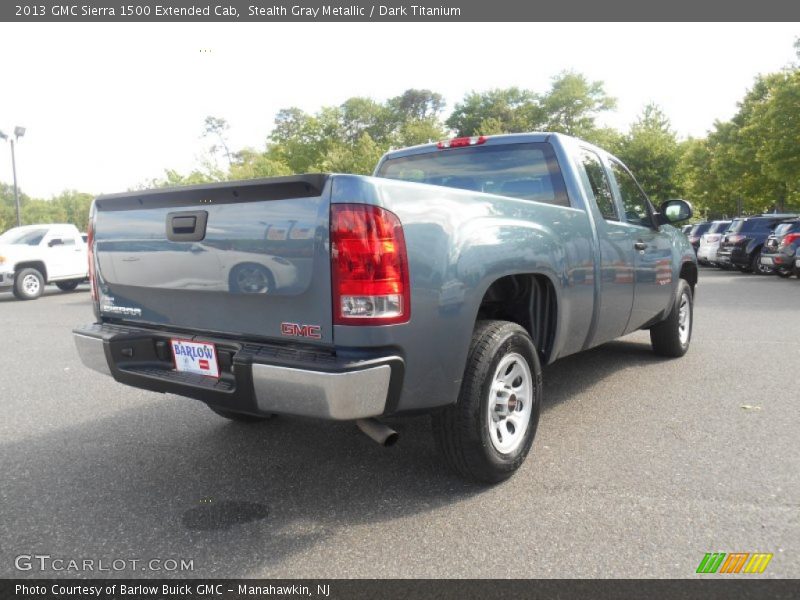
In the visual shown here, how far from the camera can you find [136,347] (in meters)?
3.13

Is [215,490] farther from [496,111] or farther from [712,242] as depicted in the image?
[496,111]

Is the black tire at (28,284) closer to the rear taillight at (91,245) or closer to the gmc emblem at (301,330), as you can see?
the rear taillight at (91,245)

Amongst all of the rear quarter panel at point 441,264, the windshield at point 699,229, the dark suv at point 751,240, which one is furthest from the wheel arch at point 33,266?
the windshield at point 699,229

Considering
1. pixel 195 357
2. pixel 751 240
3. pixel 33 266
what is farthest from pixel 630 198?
pixel 751 240

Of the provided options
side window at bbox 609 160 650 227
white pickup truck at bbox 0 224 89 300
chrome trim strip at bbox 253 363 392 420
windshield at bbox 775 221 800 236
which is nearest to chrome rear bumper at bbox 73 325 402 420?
chrome trim strip at bbox 253 363 392 420

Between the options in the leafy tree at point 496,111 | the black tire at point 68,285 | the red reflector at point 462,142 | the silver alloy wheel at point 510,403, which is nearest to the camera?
the silver alloy wheel at point 510,403

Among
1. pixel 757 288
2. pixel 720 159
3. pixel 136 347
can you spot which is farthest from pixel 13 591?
pixel 720 159

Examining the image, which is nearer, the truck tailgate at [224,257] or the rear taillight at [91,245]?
the truck tailgate at [224,257]

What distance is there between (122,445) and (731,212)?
180 ft

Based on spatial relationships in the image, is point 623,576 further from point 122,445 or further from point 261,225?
point 122,445

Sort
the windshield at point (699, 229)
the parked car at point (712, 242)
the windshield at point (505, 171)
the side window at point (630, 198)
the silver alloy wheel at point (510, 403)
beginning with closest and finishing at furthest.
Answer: the silver alloy wheel at point (510, 403), the windshield at point (505, 171), the side window at point (630, 198), the parked car at point (712, 242), the windshield at point (699, 229)

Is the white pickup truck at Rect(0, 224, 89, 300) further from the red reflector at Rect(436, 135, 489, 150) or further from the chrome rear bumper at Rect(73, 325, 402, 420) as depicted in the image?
the chrome rear bumper at Rect(73, 325, 402, 420)

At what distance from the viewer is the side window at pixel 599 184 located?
14.3 ft

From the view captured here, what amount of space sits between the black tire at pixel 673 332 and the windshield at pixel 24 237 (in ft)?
49.0
